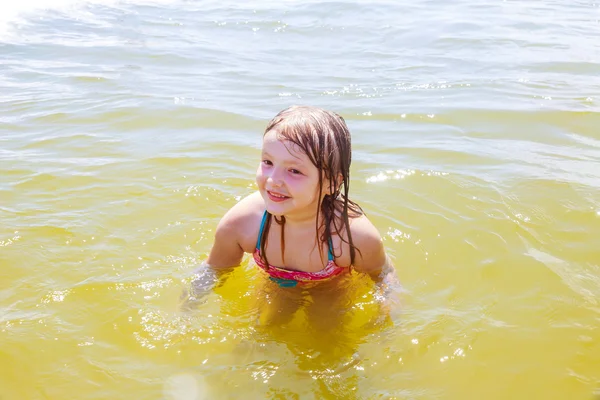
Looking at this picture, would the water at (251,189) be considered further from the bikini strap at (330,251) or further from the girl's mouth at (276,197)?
the girl's mouth at (276,197)

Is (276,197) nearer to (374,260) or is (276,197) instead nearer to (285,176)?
(285,176)

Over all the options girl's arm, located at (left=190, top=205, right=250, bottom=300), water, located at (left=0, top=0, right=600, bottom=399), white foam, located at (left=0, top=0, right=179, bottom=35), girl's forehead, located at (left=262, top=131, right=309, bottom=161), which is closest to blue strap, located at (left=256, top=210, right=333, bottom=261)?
girl's arm, located at (left=190, top=205, right=250, bottom=300)

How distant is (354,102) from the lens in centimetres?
645

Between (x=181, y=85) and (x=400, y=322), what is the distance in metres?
4.56

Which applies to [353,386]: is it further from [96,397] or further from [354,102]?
[354,102]

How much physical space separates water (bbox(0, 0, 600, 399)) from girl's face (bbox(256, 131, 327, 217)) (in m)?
0.66

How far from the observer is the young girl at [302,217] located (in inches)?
114

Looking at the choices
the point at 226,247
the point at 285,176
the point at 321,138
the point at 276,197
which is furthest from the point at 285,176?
the point at 226,247

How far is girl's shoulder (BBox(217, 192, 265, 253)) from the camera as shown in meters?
3.36

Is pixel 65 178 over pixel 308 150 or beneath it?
beneath

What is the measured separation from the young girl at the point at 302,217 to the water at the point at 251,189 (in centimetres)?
18

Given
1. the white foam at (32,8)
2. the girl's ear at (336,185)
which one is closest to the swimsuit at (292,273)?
the girl's ear at (336,185)

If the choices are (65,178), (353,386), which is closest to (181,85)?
(65,178)

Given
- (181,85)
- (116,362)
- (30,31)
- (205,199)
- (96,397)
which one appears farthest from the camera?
(30,31)
